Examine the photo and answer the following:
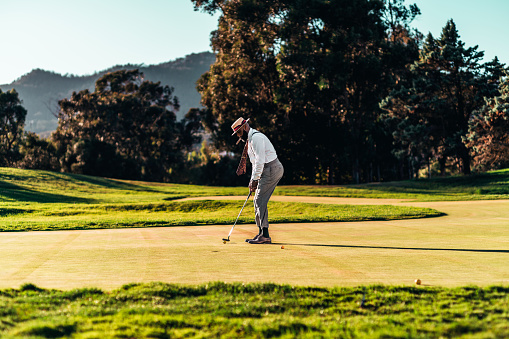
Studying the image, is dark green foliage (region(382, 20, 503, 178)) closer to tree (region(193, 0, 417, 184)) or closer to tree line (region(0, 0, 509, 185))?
tree line (region(0, 0, 509, 185))

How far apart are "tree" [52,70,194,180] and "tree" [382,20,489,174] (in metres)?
36.8

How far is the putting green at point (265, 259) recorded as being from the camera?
6.05m

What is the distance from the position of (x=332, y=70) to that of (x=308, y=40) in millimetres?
3357

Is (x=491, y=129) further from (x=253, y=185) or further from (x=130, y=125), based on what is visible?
(x=130, y=125)

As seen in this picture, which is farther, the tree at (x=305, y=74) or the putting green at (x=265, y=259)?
the tree at (x=305, y=74)

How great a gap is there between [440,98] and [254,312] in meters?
45.7

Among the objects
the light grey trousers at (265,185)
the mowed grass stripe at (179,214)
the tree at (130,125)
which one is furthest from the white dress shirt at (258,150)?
the tree at (130,125)

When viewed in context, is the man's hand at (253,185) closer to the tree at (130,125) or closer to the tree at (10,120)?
the tree at (130,125)

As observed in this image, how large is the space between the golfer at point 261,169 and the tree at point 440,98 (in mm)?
37862

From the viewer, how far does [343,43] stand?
43.8 metres

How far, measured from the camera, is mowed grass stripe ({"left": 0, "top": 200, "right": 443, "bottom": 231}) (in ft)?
50.4

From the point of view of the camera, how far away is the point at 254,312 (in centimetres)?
473

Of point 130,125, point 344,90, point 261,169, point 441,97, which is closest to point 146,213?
point 261,169

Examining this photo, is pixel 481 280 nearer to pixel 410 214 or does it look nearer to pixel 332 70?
pixel 410 214
